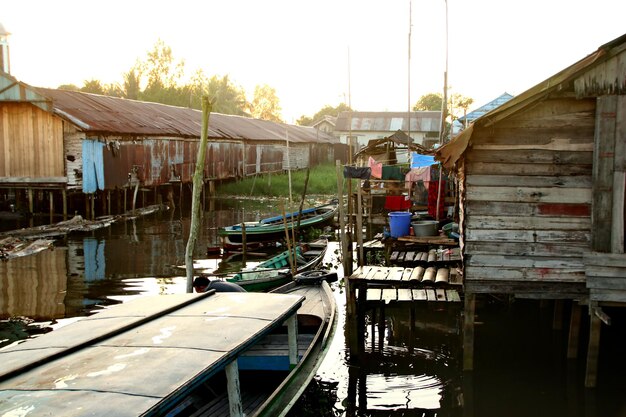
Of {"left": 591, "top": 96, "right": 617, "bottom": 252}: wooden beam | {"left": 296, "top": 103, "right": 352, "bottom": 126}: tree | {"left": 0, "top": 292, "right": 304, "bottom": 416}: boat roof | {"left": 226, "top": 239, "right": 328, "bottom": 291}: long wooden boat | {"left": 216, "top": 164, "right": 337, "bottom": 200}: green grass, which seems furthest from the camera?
{"left": 296, "top": 103, "right": 352, "bottom": 126}: tree

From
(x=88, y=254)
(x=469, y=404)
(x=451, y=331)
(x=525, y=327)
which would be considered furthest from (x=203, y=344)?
(x=88, y=254)

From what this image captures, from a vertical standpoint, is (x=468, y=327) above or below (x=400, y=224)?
below

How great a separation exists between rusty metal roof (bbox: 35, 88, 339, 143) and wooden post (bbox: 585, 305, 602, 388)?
445 inches

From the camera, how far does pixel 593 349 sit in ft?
27.6

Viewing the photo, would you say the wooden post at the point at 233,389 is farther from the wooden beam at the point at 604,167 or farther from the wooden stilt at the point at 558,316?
the wooden stilt at the point at 558,316

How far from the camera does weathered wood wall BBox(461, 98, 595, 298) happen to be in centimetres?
834

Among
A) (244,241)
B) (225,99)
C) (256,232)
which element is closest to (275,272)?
(244,241)

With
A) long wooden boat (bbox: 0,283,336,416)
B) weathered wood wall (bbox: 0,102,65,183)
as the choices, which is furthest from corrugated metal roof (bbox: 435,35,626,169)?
weathered wood wall (bbox: 0,102,65,183)

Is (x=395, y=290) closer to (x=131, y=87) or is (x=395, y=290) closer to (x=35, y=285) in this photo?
(x=35, y=285)

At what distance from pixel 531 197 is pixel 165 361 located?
5.79m

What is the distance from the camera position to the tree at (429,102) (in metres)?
71.9

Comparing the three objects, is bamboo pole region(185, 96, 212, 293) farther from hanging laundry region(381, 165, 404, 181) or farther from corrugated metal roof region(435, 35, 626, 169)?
hanging laundry region(381, 165, 404, 181)

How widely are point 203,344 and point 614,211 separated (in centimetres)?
588

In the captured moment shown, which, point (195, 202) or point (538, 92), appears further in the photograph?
point (195, 202)
